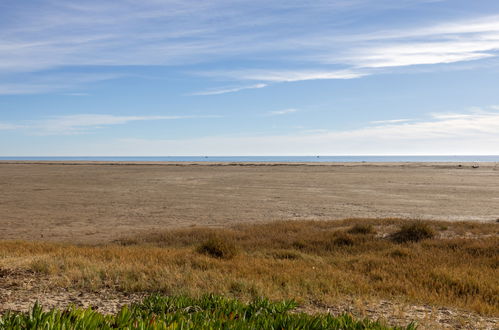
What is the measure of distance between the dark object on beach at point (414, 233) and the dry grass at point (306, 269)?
34 centimetres

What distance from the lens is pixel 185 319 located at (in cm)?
478

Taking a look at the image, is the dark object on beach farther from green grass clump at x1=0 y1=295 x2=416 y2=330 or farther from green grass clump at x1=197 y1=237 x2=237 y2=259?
green grass clump at x1=0 y1=295 x2=416 y2=330

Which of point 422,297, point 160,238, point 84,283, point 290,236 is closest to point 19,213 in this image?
point 160,238

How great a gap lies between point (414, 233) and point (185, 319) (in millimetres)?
12686

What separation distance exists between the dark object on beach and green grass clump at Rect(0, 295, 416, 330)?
1041cm

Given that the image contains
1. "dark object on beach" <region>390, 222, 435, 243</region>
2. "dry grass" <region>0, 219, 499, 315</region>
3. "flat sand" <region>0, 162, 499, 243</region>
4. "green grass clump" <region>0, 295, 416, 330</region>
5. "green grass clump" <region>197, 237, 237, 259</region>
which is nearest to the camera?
"green grass clump" <region>0, 295, 416, 330</region>

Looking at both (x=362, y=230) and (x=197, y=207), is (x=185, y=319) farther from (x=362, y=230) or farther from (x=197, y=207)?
(x=197, y=207)

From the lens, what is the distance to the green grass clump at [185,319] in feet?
13.4

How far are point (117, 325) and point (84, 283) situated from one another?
4.15 m

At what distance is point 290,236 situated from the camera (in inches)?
650

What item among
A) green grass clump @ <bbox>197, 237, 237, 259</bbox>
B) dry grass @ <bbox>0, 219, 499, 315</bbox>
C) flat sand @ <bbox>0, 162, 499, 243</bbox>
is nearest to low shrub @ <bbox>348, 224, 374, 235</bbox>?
dry grass @ <bbox>0, 219, 499, 315</bbox>

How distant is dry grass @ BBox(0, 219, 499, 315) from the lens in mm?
8102

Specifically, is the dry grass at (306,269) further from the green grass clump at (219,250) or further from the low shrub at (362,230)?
the low shrub at (362,230)

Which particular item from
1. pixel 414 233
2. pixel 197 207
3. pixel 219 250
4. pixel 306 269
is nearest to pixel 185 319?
pixel 306 269
